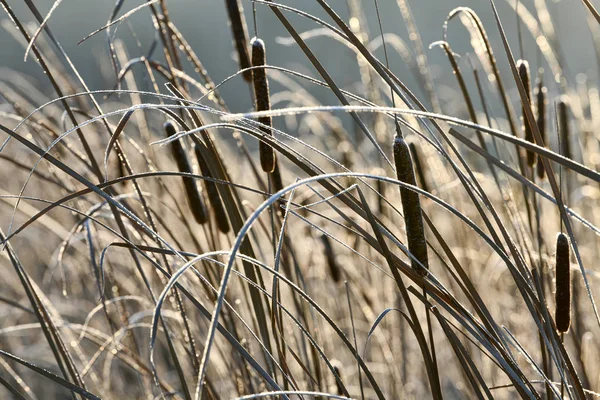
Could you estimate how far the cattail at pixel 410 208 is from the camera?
0.90m

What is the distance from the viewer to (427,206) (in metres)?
2.63

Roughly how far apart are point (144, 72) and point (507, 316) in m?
1.82

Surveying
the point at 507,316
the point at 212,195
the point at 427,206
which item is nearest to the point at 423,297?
the point at 212,195

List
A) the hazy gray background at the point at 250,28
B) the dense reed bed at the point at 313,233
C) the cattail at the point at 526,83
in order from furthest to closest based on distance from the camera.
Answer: the hazy gray background at the point at 250,28 → the cattail at the point at 526,83 → the dense reed bed at the point at 313,233

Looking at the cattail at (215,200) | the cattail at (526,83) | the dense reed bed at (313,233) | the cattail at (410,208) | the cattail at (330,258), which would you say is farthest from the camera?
the cattail at (330,258)

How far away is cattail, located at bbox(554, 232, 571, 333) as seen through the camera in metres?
1.04

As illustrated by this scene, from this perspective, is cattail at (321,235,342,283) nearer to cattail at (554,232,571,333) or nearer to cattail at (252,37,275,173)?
cattail at (252,37,275,173)

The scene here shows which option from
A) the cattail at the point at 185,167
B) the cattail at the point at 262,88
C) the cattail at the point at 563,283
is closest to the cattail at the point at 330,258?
the cattail at the point at 185,167

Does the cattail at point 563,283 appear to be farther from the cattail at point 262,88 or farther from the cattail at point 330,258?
the cattail at point 330,258

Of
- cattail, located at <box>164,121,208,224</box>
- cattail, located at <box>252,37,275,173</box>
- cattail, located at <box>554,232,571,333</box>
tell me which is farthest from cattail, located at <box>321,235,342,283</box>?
cattail, located at <box>554,232,571,333</box>

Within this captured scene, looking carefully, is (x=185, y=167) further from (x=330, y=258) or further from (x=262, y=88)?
(x=330, y=258)

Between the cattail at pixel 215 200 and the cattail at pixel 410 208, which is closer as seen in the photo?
the cattail at pixel 410 208

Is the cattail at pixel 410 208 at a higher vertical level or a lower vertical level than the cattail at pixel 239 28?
lower

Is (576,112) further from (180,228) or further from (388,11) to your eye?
(388,11)
